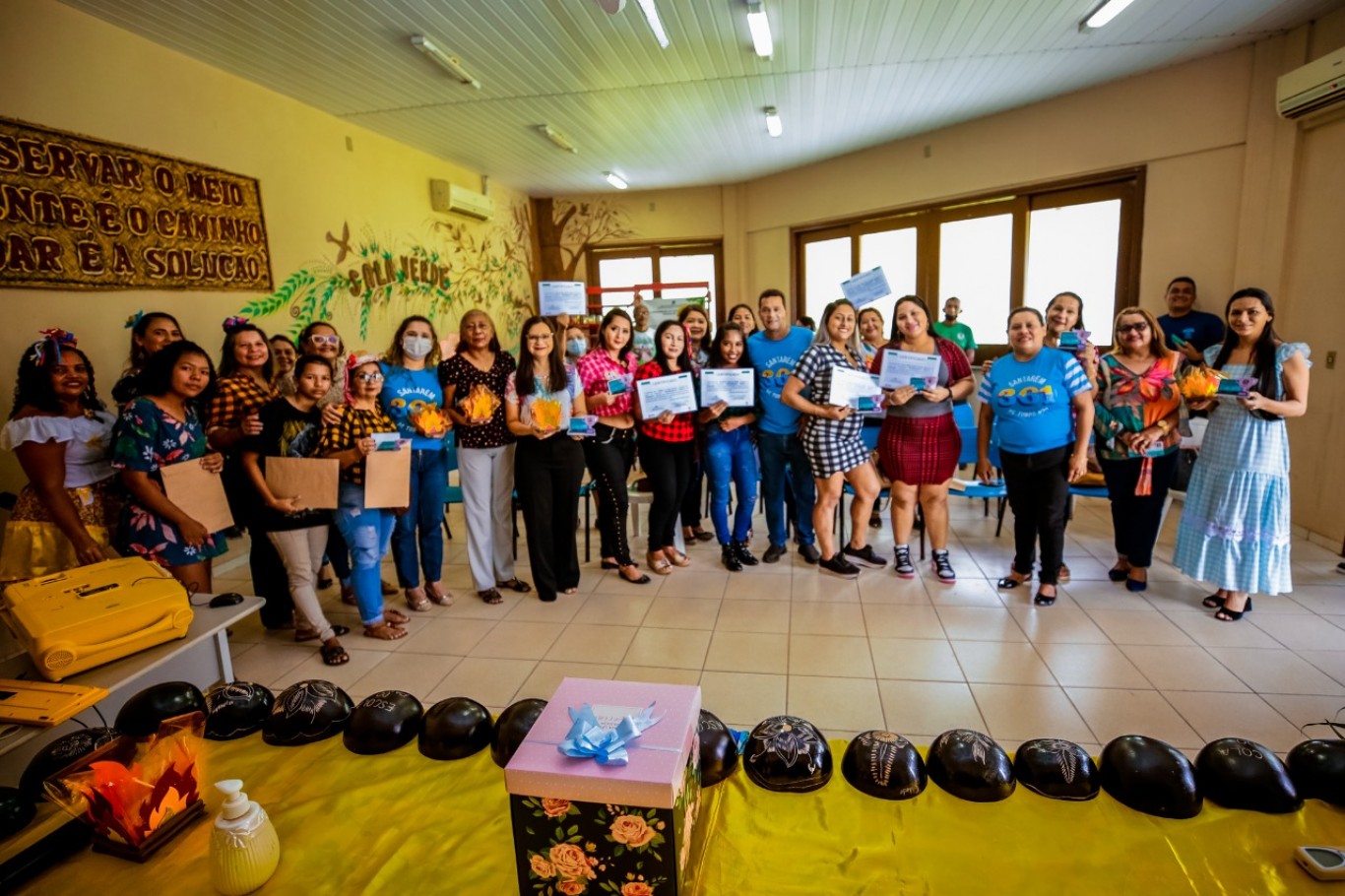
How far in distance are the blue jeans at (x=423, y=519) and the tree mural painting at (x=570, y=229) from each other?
6.40 metres

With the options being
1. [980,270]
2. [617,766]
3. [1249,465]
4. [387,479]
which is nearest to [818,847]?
[617,766]

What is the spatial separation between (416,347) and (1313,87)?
5515 millimetres

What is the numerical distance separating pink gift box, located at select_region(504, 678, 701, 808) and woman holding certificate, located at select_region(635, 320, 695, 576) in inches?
96.7

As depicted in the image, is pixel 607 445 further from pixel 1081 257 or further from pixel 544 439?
pixel 1081 257

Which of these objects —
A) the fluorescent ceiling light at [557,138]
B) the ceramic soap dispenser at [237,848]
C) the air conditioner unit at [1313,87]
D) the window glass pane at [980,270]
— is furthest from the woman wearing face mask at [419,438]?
the window glass pane at [980,270]

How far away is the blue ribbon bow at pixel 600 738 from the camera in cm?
116

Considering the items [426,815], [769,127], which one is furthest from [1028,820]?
[769,127]

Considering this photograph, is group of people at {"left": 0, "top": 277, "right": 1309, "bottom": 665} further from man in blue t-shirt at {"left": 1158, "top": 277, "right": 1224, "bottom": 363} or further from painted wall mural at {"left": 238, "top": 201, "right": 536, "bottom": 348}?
man in blue t-shirt at {"left": 1158, "top": 277, "right": 1224, "bottom": 363}

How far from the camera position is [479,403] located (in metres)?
3.49

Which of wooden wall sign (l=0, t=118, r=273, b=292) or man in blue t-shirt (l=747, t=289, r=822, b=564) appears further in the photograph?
man in blue t-shirt (l=747, t=289, r=822, b=564)

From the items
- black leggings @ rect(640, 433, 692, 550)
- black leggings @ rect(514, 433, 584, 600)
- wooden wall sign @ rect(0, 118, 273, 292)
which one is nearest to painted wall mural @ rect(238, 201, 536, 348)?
wooden wall sign @ rect(0, 118, 273, 292)

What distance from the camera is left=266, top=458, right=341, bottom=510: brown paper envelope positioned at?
115 inches

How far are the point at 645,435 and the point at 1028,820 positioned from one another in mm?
2810

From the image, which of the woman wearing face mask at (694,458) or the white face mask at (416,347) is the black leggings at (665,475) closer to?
the woman wearing face mask at (694,458)
